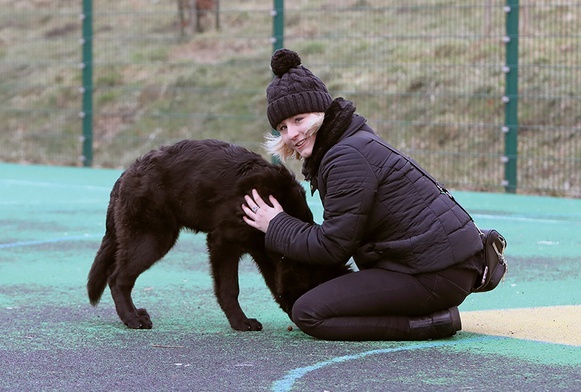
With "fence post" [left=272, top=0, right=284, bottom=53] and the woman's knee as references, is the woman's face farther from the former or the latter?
"fence post" [left=272, top=0, right=284, bottom=53]

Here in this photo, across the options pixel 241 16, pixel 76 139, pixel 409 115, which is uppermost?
pixel 241 16

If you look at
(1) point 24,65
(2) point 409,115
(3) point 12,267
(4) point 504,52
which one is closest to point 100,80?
(1) point 24,65

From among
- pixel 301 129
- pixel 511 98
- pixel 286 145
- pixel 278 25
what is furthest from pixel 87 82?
pixel 301 129

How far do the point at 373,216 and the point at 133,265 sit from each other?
130 cm

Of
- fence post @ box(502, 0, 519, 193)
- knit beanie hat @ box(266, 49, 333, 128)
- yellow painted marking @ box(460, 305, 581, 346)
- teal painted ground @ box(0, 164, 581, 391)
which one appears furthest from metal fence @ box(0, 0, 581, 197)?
knit beanie hat @ box(266, 49, 333, 128)

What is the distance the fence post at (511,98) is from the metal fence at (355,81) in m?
0.01

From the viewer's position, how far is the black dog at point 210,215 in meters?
5.56

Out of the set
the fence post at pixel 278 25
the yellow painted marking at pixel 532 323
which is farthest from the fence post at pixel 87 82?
the yellow painted marking at pixel 532 323

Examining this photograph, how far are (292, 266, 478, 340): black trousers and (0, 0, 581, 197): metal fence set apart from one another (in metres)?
7.24

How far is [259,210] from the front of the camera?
5453 mm

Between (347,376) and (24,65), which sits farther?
(24,65)

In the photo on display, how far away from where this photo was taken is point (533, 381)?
14.8ft

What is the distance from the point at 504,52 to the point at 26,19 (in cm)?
1079

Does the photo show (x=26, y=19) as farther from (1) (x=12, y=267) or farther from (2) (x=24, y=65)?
(1) (x=12, y=267)
